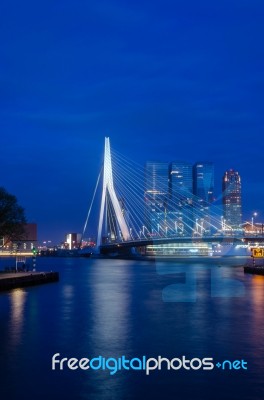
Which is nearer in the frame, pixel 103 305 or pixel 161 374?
pixel 161 374

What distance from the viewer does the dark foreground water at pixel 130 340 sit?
32.7 feet

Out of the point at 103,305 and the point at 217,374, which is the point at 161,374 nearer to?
the point at 217,374

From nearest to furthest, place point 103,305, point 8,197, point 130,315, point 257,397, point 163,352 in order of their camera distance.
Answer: point 257,397
point 163,352
point 130,315
point 103,305
point 8,197

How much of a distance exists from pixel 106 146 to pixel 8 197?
30.0 metres

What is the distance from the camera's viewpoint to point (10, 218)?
46.1 metres

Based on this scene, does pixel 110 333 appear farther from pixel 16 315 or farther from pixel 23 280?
pixel 23 280

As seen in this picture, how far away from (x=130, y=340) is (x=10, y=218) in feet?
107

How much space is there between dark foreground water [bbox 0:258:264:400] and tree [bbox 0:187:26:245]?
17596 mm

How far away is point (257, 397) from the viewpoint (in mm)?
9617

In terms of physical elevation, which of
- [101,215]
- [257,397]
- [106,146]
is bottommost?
[257,397]

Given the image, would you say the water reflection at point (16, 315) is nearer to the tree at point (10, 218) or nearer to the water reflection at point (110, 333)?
the water reflection at point (110, 333)

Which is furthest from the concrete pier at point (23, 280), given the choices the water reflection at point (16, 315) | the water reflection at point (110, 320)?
the water reflection at point (110, 320)

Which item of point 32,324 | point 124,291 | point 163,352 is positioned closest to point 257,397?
point 163,352

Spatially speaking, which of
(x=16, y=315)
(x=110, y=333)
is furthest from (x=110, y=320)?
(x=16, y=315)
